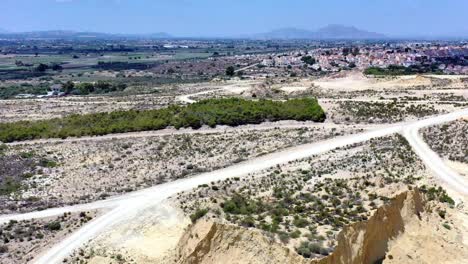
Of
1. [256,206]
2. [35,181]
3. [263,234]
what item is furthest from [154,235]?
[35,181]

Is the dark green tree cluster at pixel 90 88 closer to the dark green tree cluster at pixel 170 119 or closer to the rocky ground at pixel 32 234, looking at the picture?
the dark green tree cluster at pixel 170 119

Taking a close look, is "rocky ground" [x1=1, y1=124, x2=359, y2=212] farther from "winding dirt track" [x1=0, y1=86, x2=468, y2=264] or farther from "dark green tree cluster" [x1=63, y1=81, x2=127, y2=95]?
"dark green tree cluster" [x1=63, y1=81, x2=127, y2=95]

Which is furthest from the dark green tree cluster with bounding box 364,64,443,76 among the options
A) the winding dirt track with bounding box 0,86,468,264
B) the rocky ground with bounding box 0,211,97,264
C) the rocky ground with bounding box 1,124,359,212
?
the rocky ground with bounding box 0,211,97,264

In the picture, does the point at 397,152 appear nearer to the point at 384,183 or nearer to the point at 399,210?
the point at 384,183

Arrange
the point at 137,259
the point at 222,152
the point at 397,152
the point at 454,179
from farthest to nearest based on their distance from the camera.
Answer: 1. the point at 222,152
2. the point at 397,152
3. the point at 454,179
4. the point at 137,259

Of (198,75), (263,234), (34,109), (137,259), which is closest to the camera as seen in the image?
(263,234)

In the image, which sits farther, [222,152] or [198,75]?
[198,75]

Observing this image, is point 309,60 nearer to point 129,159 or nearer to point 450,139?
point 450,139

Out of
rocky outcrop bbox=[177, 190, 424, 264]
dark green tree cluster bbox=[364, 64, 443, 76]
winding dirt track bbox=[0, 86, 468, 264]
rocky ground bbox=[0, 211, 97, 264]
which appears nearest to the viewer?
rocky outcrop bbox=[177, 190, 424, 264]
